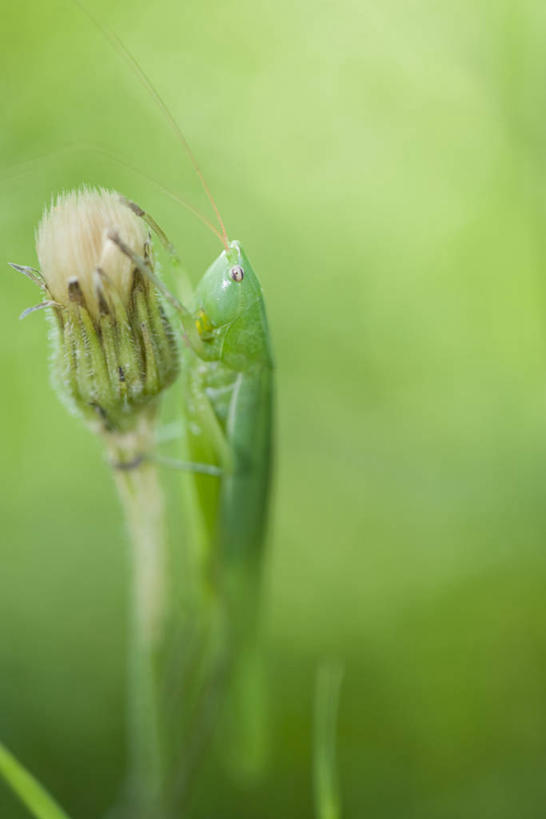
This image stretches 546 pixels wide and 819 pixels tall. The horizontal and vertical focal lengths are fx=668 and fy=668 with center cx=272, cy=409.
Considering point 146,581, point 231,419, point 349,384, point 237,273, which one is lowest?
point 146,581

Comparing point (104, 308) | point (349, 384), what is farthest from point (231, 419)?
point (349, 384)

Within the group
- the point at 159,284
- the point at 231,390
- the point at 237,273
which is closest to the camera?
the point at 159,284

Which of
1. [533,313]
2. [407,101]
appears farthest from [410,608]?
[407,101]

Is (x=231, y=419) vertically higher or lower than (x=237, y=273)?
lower

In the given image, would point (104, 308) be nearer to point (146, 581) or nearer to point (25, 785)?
point (146, 581)

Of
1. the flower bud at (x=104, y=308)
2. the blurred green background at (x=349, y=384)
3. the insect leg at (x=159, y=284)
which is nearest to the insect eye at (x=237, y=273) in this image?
the insect leg at (x=159, y=284)

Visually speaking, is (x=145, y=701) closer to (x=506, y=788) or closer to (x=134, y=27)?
(x=506, y=788)

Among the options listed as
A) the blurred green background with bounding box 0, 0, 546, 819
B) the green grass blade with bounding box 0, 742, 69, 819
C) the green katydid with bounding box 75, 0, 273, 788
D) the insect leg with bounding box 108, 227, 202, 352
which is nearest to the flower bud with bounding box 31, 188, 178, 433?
the insect leg with bounding box 108, 227, 202, 352
